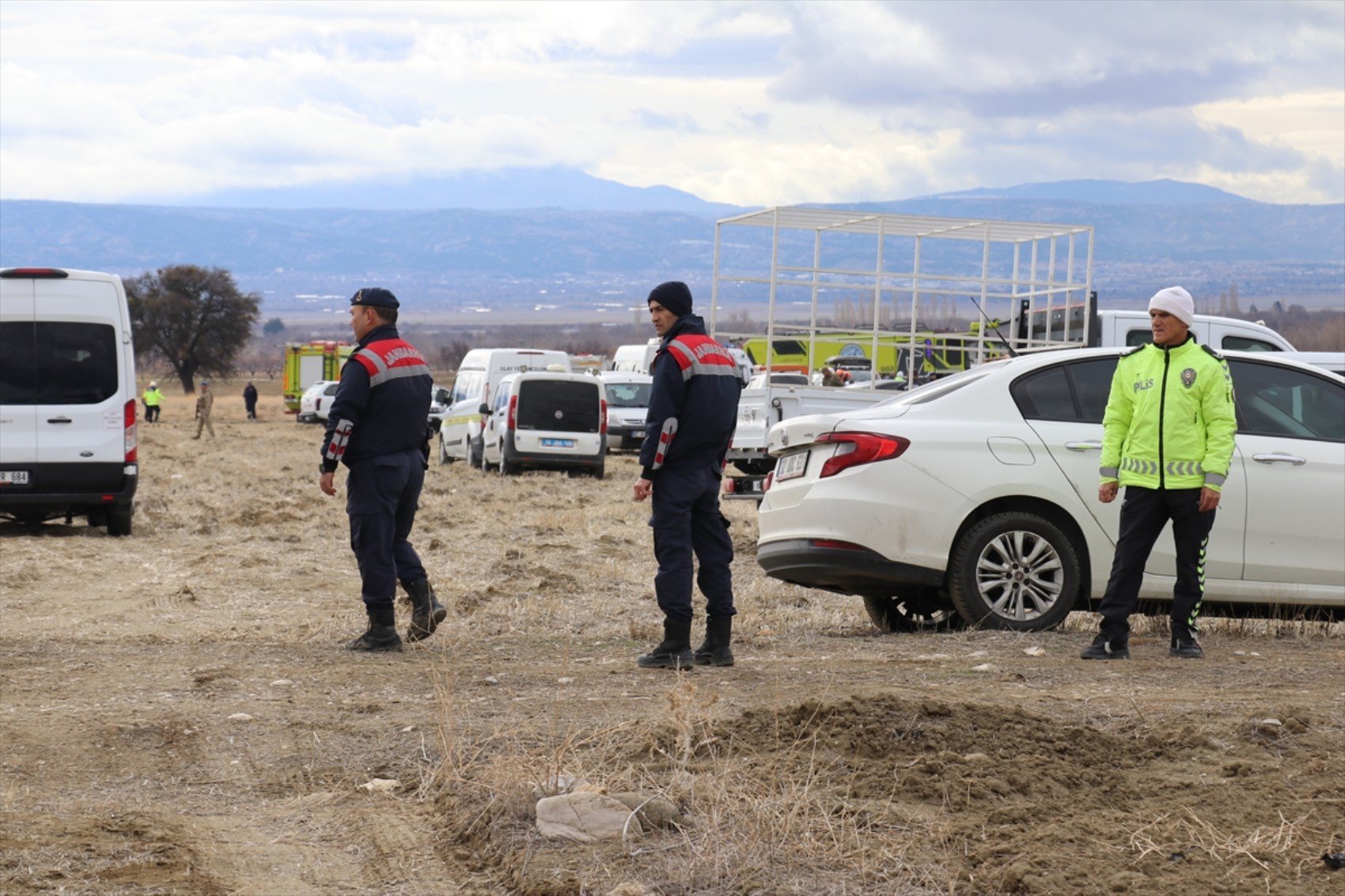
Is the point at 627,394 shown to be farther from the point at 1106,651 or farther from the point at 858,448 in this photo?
the point at 1106,651

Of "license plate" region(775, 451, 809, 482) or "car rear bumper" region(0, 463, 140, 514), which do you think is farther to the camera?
"car rear bumper" region(0, 463, 140, 514)

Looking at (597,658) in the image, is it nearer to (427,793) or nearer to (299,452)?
(427,793)

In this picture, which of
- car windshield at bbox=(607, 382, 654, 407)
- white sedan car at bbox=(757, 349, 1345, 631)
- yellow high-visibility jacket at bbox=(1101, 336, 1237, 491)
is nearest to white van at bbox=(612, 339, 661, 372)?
car windshield at bbox=(607, 382, 654, 407)

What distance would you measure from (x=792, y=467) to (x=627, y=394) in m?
24.3

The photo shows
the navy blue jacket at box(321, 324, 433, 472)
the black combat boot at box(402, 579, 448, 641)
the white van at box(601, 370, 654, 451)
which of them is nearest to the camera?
the navy blue jacket at box(321, 324, 433, 472)

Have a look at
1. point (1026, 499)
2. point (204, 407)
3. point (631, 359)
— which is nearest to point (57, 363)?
point (1026, 499)

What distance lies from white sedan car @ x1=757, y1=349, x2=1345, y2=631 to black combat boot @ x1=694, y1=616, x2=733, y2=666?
1.05 meters

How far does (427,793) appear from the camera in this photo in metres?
5.18

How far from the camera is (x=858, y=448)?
27.9 feet

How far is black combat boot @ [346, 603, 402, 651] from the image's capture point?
824cm

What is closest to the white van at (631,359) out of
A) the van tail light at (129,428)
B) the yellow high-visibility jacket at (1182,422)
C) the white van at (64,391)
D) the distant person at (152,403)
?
the distant person at (152,403)

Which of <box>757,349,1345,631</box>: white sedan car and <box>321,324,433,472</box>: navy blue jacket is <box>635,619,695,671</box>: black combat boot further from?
<box>321,324,433,472</box>: navy blue jacket

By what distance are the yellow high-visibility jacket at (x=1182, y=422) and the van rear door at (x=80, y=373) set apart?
1018 cm

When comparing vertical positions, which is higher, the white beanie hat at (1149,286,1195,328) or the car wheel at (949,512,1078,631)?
the white beanie hat at (1149,286,1195,328)
